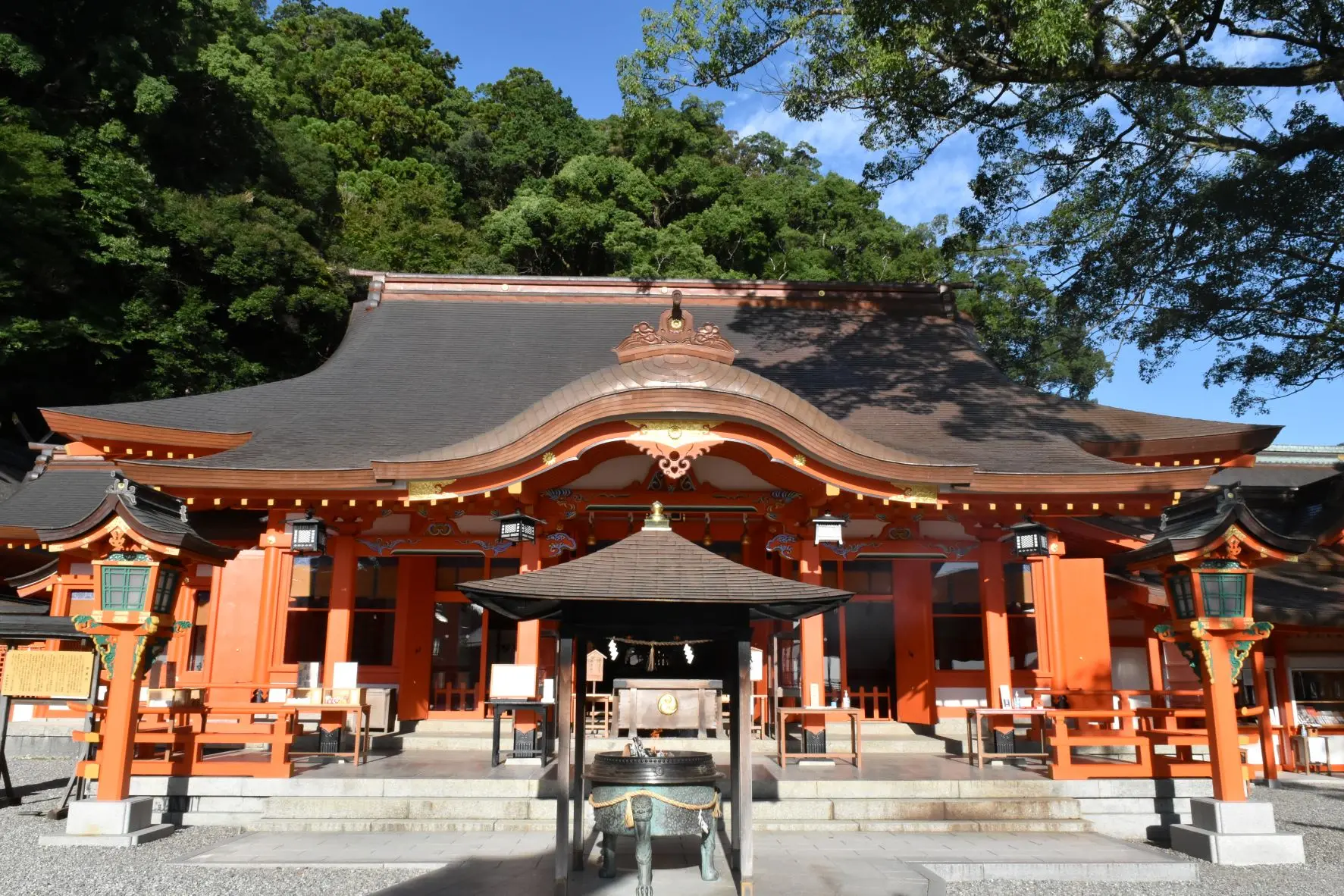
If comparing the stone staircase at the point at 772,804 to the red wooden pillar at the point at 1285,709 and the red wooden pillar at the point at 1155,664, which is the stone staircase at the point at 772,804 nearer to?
the red wooden pillar at the point at 1155,664

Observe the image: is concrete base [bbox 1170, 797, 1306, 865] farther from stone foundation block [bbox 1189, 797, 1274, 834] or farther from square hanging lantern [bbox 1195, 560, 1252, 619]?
square hanging lantern [bbox 1195, 560, 1252, 619]

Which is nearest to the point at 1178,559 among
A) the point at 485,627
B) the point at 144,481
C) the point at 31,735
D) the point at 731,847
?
the point at 731,847

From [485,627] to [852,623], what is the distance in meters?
5.07

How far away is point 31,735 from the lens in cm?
1346

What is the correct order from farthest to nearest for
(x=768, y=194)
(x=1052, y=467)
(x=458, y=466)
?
(x=768, y=194) → (x=1052, y=467) → (x=458, y=466)

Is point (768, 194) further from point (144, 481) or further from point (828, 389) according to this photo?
point (144, 481)

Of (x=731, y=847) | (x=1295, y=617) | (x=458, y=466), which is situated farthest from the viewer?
(x=1295, y=617)

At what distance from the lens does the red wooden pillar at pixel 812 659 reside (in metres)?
9.52

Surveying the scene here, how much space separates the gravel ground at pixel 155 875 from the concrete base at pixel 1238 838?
19.7 feet

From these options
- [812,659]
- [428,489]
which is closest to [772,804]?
[812,659]

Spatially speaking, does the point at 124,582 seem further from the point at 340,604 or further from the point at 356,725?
the point at 340,604

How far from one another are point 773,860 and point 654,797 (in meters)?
1.43

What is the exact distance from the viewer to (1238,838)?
7102mm

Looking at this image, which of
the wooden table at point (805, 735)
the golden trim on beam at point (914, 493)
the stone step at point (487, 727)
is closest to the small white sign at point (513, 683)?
the stone step at point (487, 727)
